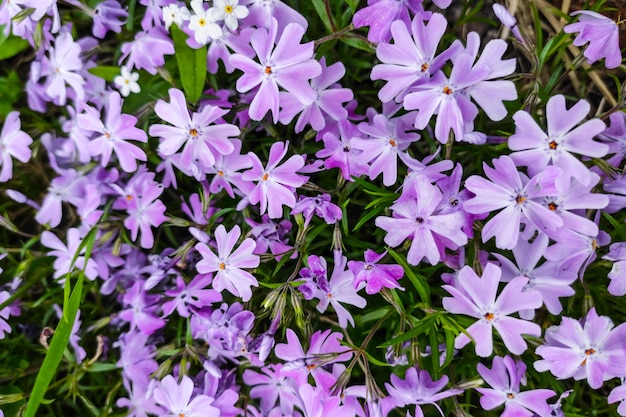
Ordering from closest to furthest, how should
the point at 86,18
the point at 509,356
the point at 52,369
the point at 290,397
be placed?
the point at 509,356
the point at 52,369
the point at 290,397
the point at 86,18

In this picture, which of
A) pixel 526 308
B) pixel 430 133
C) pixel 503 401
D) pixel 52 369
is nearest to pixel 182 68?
pixel 430 133

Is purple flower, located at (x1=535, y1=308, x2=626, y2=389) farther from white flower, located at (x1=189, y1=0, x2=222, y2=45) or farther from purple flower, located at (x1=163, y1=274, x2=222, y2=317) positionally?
white flower, located at (x1=189, y1=0, x2=222, y2=45)

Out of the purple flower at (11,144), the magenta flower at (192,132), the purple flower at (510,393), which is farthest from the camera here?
the purple flower at (11,144)

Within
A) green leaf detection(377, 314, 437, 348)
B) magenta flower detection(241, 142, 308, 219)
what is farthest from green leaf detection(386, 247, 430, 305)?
magenta flower detection(241, 142, 308, 219)

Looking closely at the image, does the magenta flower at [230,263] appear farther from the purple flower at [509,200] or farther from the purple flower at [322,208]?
the purple flower at [509,200]

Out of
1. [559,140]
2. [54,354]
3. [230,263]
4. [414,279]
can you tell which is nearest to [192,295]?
[230,263]

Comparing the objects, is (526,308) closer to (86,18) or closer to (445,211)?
(445,211)

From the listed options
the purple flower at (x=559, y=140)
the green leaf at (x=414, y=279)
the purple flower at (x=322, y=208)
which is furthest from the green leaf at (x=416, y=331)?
the purple flower at (x=559, y=140)
